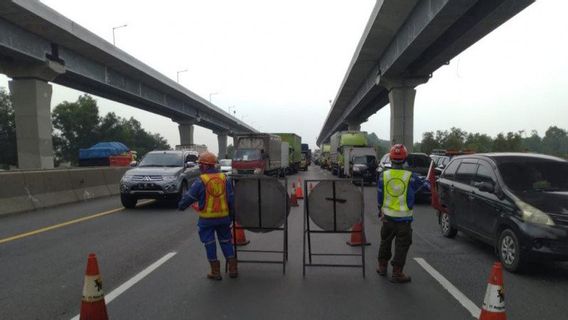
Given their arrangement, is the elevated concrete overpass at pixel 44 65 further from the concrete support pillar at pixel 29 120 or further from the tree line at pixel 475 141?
the tree line at pixel 475 141

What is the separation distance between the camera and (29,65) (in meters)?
26.6

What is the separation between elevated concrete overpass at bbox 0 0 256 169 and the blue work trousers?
18.6 m

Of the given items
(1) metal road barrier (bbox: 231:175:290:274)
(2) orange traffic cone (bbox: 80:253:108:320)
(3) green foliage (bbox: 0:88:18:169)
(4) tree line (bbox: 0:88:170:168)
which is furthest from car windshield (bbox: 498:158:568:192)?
(4) tree line (bbox: 0:88:170:168)

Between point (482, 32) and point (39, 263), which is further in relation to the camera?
point (482, 32)

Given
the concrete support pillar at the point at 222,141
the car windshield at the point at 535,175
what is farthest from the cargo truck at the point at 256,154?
the concrete support pillar at the point at 222,141

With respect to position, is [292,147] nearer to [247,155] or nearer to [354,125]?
[247,155]


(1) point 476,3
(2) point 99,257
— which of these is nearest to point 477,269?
(2) point 99,257

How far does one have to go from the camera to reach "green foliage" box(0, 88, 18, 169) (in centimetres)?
7494

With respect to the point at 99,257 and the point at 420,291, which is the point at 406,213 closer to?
the point at 420,291

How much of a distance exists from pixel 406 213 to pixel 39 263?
221 inches

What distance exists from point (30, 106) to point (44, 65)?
2.54m

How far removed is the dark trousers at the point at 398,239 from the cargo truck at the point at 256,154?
70.7 ft

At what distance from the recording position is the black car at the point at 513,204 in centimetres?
643

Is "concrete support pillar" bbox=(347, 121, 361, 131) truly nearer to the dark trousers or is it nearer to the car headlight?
the car headlight
